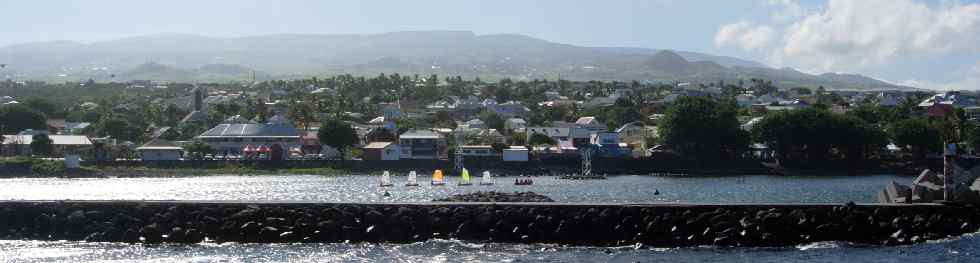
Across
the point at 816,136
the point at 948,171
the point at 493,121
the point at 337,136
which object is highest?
the point at 948,171

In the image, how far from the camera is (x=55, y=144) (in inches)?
3770

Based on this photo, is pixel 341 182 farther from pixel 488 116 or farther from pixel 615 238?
pixel 488 116

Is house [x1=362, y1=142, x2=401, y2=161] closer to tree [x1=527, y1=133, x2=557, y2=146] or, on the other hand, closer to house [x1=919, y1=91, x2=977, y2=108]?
tree [x1=527, y1=133, x2=557, y2=146]

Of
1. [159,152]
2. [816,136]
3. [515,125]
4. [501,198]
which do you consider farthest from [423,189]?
[515,125]

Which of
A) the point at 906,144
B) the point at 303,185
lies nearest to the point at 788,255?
the point at 303,185

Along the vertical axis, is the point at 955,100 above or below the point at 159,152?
above

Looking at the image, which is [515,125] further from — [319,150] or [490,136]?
[319,150]

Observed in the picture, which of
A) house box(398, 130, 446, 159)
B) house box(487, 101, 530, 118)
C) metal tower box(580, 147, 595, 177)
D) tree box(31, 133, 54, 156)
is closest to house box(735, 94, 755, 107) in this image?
house box(487, 101, 530, 118)

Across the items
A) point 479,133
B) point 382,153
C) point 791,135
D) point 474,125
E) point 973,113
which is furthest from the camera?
point 973,113

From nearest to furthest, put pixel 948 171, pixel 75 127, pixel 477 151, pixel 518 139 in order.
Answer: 1. pixel 948 171
2. pixel 477 151
3. pixel 518 139
4. pixel 75 127

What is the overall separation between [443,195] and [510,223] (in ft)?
80.0

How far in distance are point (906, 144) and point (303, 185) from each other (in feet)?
168

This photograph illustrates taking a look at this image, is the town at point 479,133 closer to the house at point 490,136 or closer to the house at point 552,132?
the house at point 552,132

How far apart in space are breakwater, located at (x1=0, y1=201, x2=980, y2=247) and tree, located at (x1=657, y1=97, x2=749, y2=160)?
5857cm
